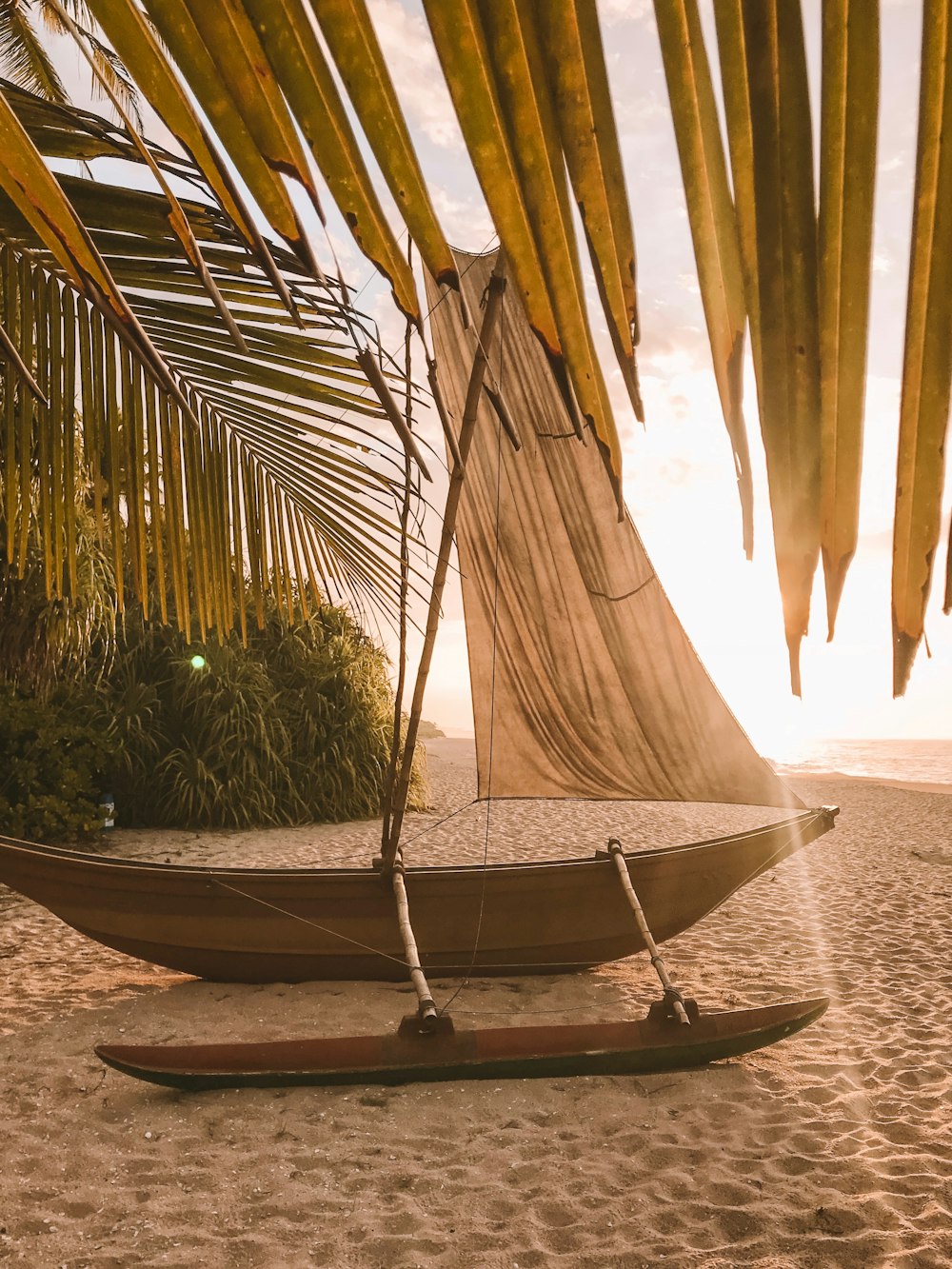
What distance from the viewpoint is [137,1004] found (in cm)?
424

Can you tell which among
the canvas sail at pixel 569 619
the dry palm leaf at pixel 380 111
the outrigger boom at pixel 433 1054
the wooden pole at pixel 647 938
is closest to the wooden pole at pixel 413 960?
the outrigger boom at pixel 433 1054

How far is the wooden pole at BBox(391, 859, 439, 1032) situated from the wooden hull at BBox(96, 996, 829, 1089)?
0.07 m

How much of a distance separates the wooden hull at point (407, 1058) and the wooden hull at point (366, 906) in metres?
0.71

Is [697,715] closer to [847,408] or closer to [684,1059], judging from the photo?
[684,1059]

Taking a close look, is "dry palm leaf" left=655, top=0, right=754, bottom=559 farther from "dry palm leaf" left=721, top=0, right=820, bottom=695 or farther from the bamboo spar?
the bamboo spar

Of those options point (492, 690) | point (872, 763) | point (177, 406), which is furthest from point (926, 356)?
point (872, 763)

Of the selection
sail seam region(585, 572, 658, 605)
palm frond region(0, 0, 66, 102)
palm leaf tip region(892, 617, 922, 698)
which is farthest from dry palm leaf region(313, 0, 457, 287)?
palm frond region(0, 0, 66, 102)

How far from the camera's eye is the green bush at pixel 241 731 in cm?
954

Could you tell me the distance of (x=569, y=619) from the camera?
14.8 ft

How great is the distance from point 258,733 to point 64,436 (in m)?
8.34

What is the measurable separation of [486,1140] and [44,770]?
256 inches

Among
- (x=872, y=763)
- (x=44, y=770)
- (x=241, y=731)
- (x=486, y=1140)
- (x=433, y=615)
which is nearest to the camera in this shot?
(x=486, y=1140)

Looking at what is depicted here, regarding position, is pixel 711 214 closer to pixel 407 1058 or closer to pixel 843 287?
pixel 843 287

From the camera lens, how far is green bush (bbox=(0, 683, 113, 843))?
7.59 metres
